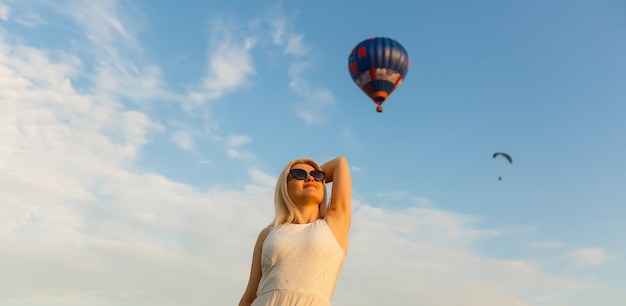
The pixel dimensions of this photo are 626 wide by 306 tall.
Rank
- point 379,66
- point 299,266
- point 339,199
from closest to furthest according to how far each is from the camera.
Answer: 1. point 299,266
2. point 339,199
3. point 379,66

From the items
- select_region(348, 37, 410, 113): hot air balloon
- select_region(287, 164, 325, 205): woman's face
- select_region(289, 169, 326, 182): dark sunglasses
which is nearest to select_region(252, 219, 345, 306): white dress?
select_region(287, 164, 325, 205): woman's face

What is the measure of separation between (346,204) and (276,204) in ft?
2.83

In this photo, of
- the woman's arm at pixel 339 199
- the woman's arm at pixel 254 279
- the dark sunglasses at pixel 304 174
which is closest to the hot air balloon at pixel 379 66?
the woman's arm at pixel 339 199

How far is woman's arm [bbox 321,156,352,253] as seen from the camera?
22.1 ft

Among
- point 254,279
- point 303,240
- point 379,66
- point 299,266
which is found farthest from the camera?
point 379,66

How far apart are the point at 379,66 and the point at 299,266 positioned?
93.4 ft

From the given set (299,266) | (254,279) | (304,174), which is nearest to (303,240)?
(299,266)

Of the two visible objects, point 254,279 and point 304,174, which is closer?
point 254,279

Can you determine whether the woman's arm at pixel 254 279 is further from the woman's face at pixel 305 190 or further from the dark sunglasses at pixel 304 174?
the dark sunglasses at pixel 304 174

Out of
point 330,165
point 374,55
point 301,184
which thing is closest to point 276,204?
point 301,184

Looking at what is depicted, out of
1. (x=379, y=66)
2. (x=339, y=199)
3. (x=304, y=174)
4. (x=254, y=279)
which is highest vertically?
(x=379, y=66)

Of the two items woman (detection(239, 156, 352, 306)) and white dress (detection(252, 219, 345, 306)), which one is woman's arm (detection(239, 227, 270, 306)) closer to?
woman (detection(239, 156, 352, 306))

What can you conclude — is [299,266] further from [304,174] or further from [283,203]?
[304,174]

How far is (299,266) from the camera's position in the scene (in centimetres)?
621
